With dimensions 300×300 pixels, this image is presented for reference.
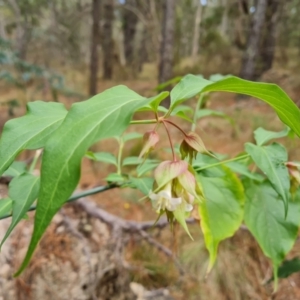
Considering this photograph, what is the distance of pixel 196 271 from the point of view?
1.38 m

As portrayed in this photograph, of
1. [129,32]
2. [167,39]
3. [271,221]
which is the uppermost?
[271,221]

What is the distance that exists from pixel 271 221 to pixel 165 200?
321 mm

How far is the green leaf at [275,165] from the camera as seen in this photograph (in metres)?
0.46

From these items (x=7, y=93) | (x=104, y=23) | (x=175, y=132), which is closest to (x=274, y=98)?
(x=175, y=132)

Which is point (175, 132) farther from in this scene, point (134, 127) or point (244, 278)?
point (244, 278)

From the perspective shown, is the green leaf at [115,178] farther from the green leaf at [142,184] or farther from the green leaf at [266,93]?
the green leaf at [266,93]

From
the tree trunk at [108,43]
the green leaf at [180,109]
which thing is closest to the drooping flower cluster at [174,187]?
the green leaf at [180,109]

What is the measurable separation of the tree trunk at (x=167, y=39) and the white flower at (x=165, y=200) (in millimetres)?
3926

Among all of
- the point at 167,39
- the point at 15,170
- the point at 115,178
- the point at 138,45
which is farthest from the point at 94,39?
the point at 138,45

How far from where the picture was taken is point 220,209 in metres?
0.62

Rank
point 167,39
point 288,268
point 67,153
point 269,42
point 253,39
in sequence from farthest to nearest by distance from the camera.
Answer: point 269,42 → point 253,39 → point 167,39 → point 288,268 → point 67,153

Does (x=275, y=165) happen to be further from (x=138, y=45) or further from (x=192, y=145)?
(x=138, y=45)

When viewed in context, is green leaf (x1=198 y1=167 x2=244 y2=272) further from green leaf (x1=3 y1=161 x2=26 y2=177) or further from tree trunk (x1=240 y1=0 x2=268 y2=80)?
tree trunk (x1=240 y1=0 x2=268 y2=80)

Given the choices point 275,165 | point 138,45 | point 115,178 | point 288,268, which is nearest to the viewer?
point 275,165
